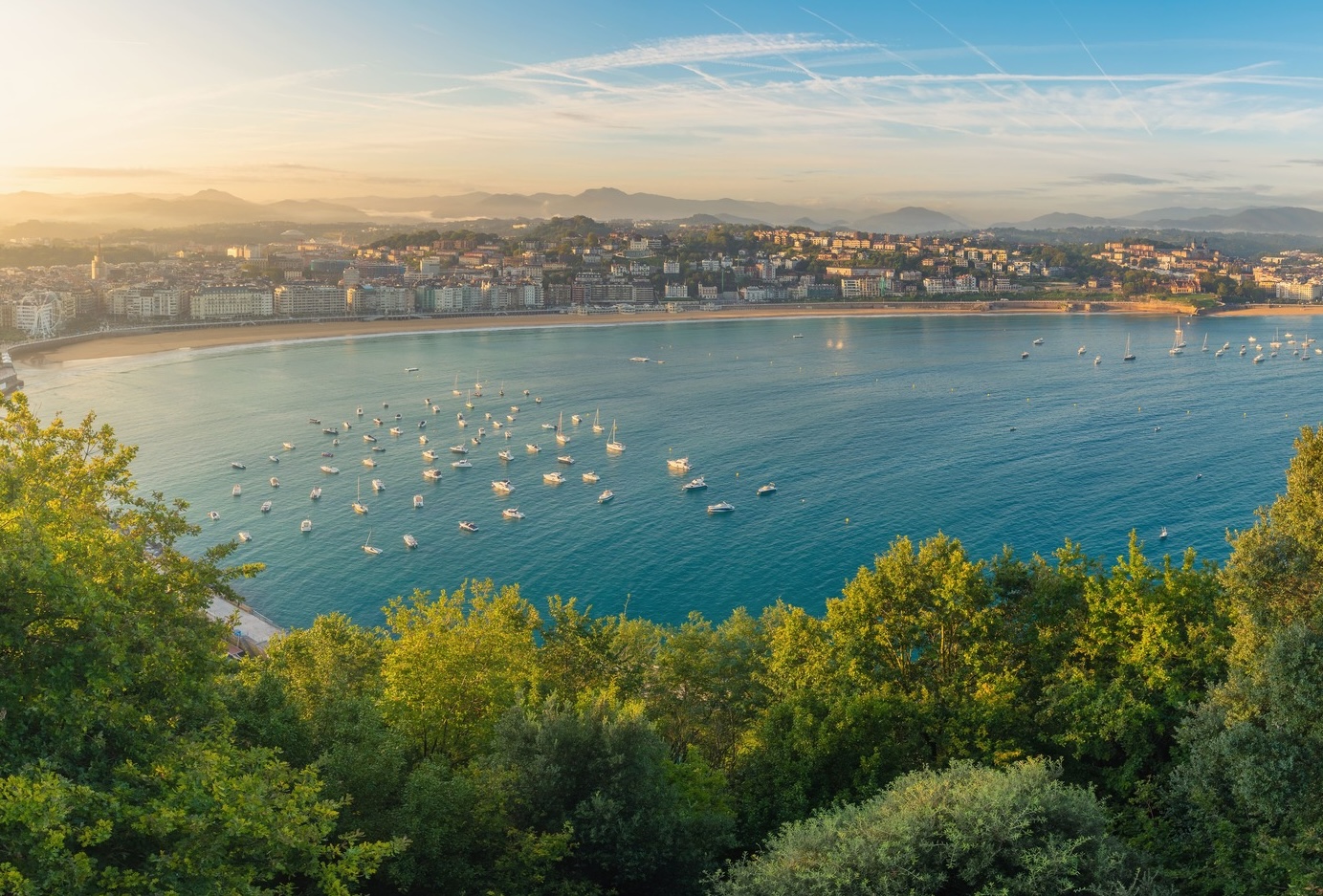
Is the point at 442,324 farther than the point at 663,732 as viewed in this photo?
Yes

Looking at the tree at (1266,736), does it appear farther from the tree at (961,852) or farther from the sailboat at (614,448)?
the sailboat at (614,448)

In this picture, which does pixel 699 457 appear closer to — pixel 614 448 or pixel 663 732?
pixel 614 448

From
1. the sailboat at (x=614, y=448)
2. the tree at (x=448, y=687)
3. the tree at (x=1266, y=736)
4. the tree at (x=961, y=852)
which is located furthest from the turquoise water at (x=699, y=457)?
the tree at (x=961, y=852)

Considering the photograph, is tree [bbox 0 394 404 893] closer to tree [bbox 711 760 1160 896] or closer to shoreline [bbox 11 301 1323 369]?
tree [bbox 711 760 1160 896]

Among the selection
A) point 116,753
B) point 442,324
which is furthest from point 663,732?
point 442,324

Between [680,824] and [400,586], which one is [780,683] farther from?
[400,586]

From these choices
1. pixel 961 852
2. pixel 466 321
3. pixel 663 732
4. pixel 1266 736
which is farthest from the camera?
pixel 466 321
